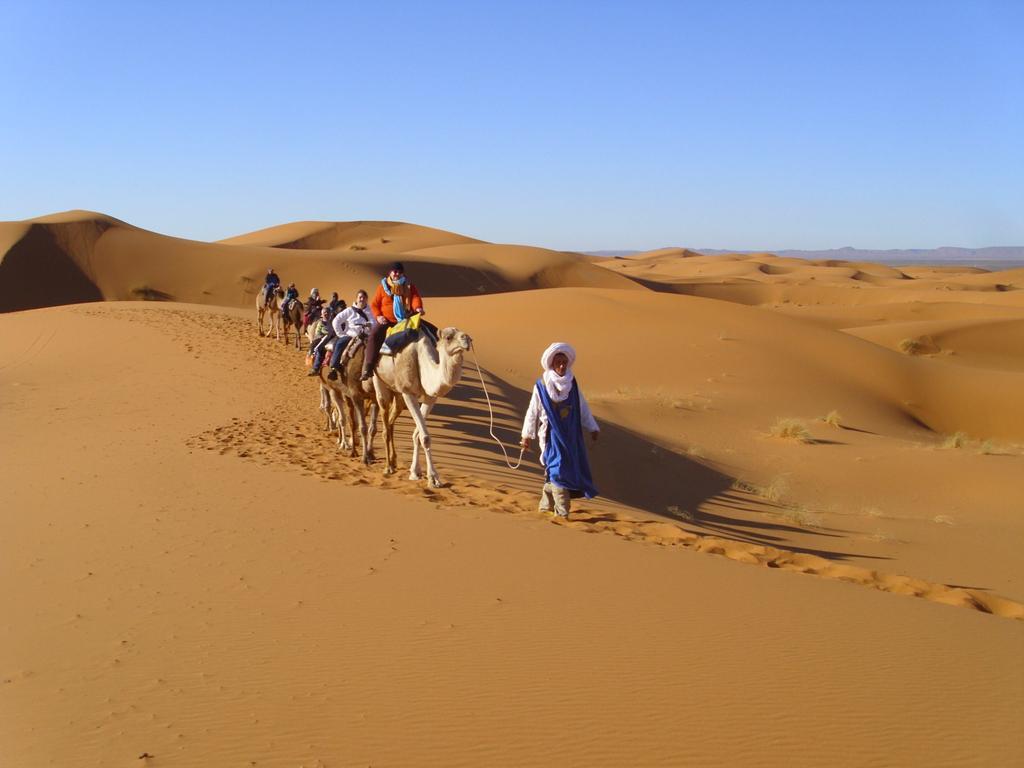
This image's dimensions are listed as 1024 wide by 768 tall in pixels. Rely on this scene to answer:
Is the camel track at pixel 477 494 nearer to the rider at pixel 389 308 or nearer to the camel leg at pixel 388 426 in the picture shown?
the camel leg at pixel 388 426

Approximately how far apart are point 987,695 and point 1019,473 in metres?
14.0

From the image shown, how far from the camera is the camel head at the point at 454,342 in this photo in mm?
9250

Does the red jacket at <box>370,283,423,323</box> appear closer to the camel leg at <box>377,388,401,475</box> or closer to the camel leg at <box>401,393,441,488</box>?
the camel leg at <box>377,388,401,475</box>

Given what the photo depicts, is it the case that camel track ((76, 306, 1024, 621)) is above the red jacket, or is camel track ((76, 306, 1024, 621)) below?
below

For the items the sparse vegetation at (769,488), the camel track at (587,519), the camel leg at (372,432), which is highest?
the camel leg at (372,432)

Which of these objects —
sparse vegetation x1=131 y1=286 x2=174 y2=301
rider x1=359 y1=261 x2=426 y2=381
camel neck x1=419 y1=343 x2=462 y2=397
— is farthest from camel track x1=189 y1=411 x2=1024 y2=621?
sparse vegetation x1=131 y1=286 x2=174 y2=301

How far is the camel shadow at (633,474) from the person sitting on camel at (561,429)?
876mm

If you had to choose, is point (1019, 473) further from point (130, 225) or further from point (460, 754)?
point (130, 225)

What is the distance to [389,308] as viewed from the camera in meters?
11.5

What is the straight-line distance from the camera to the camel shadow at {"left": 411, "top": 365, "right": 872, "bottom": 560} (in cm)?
1237

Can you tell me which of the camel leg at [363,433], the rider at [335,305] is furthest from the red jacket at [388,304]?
the rider at [335,305]

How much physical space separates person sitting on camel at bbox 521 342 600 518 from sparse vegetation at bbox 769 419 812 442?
12.1 metres

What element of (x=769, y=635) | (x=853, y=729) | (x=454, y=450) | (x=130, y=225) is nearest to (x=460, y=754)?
(x=853, y=729)

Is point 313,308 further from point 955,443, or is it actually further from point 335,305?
point 955,443
